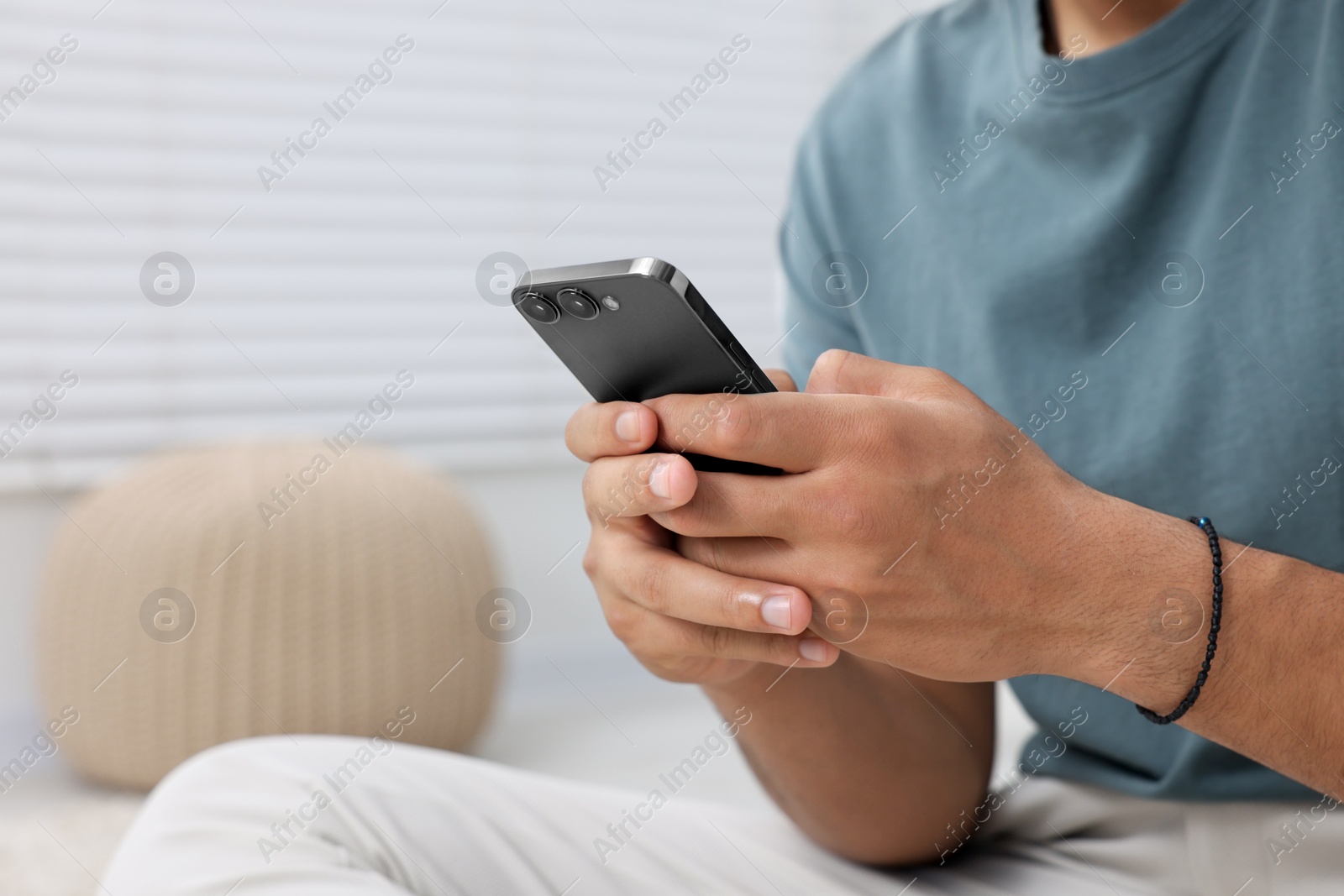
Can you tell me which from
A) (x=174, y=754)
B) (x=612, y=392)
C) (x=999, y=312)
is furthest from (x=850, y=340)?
(x=174, y=754)

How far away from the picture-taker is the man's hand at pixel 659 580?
501 mm

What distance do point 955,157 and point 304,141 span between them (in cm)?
134

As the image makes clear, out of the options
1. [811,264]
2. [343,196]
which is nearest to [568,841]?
[811,264]

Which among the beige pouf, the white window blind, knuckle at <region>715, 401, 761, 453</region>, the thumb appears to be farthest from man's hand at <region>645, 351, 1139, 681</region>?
the white window blind

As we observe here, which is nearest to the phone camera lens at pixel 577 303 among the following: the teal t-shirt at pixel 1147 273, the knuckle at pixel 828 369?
the knuckle at pixel 828 369

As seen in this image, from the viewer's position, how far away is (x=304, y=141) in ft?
5.92

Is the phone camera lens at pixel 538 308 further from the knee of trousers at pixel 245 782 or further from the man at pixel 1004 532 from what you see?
the knee of trousers at pixel 245 782

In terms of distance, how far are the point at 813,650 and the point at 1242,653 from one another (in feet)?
0.71

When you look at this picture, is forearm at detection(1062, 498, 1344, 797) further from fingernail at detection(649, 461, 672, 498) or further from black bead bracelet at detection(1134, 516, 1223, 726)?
fingernail at detection(649, 461, 672, 498)

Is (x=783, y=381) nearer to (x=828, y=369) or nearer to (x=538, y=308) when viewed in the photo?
(x=828, y=369)

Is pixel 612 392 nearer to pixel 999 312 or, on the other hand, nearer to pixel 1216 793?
pixel 999 312

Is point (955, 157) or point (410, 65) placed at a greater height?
point (410, 65)

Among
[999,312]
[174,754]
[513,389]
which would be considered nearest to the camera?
[999,312]

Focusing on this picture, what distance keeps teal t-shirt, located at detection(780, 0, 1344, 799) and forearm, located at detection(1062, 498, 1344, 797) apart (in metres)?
0.01
